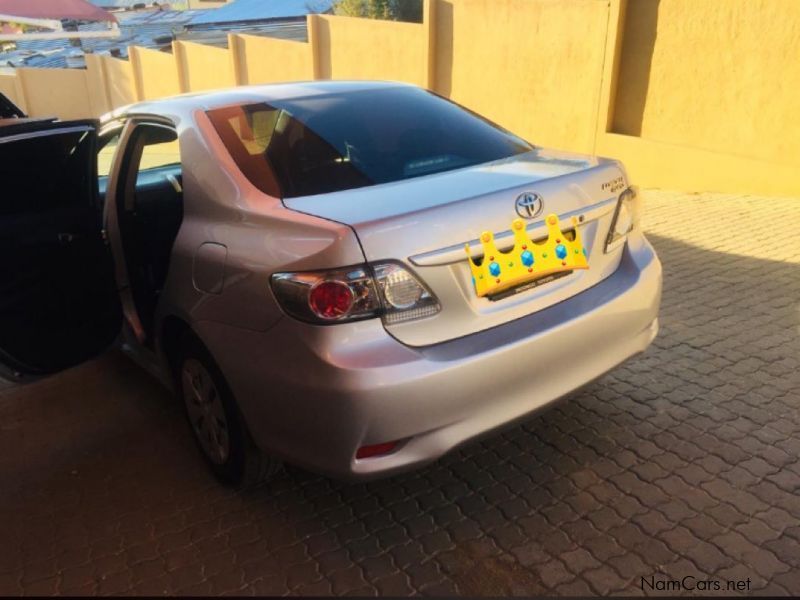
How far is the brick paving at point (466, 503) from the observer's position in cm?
242

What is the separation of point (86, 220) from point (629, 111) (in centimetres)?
686

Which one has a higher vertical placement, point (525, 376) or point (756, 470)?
point (525, 376)

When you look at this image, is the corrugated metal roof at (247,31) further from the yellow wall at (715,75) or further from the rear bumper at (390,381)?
the rear bumper at (390,381)

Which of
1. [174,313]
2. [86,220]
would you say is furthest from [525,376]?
[86,220]

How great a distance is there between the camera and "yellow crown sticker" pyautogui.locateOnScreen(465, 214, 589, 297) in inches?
91.2

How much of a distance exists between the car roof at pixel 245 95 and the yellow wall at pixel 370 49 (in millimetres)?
8214

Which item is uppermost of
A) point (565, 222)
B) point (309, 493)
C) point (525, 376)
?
point (565, 222)

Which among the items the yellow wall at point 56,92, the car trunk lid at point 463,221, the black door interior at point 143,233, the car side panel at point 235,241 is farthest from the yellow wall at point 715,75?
the yellow wall at point 56,92

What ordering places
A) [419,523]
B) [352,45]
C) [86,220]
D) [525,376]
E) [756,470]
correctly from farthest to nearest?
[352,45]
[86,220]
[756,470]
[419,523]
[525,376]

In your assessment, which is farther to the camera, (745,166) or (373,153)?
(745,166)

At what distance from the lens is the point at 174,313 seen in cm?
287

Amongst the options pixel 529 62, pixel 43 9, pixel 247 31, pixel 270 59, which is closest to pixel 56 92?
pixel 43 9

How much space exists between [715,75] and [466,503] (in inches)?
253

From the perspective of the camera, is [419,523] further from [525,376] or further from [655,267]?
[655,267]
